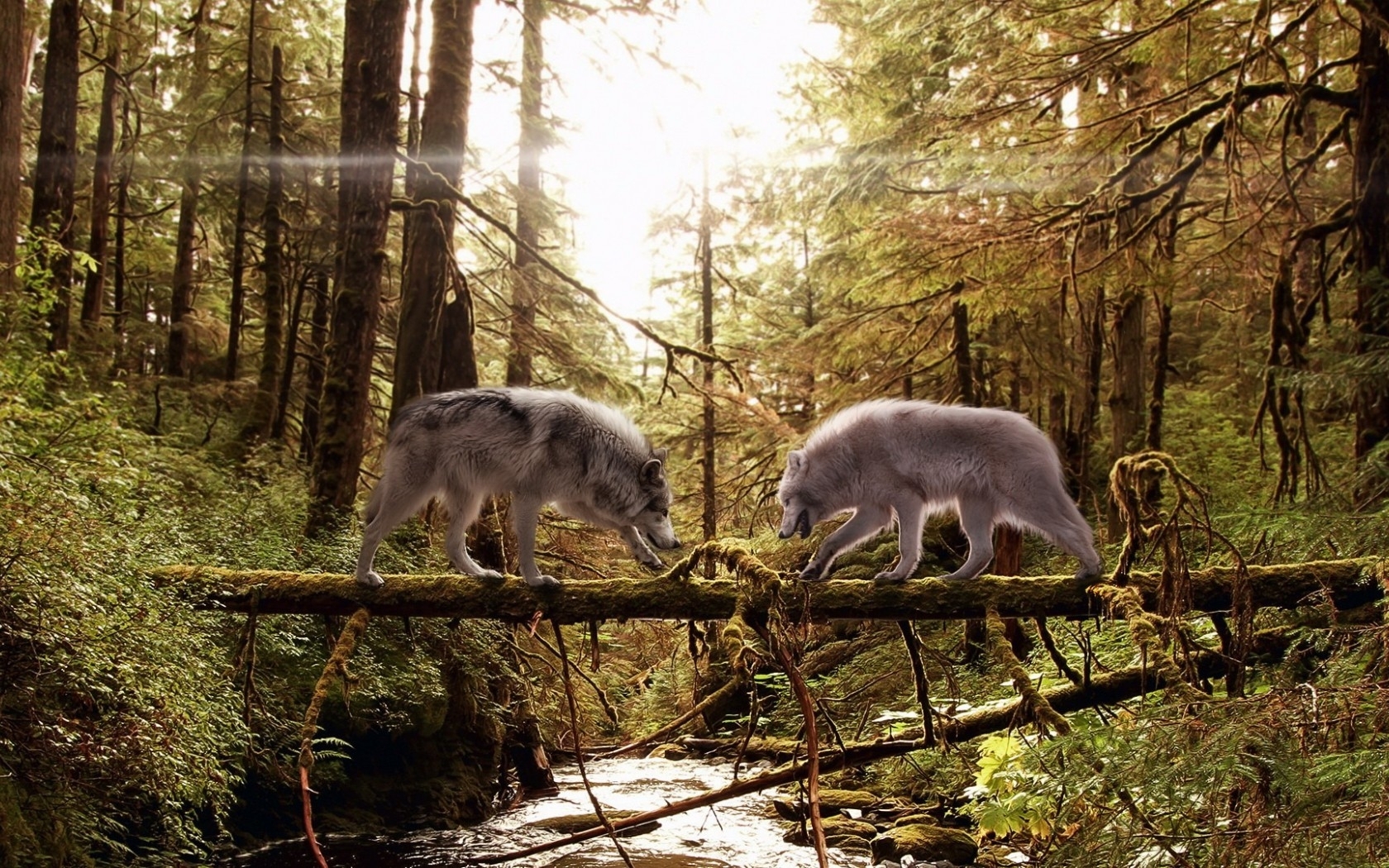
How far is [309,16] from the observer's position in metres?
17.4

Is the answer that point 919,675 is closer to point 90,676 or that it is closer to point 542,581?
point 542,581

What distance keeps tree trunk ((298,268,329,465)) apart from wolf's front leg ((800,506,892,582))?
11760mm

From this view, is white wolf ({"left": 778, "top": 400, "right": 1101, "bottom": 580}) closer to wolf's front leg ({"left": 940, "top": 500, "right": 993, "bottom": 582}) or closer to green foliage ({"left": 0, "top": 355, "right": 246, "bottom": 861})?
wolf's front leg ({"left": 940, "top": 500, "right": 993, "bottom": 582})

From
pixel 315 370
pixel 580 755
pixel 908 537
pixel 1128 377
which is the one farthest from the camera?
pixel 315 370

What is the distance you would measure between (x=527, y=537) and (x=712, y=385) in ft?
23.2

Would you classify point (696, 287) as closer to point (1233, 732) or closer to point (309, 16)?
point (309, 16)

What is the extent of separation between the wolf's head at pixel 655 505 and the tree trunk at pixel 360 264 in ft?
15.3

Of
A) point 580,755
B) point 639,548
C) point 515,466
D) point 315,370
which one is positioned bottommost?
point 580,755

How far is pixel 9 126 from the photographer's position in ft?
32.7

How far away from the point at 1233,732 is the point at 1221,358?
22.5 m

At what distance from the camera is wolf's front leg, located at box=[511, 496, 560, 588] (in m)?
5.73

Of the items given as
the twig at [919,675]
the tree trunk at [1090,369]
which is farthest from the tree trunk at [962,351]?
the twig at [919,675]

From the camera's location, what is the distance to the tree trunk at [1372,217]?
835 cm

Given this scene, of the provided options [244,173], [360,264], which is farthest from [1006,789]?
[244,173]
